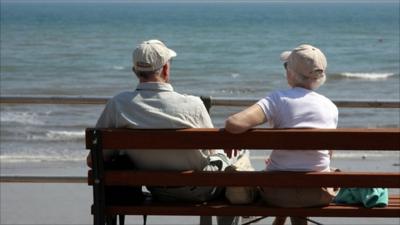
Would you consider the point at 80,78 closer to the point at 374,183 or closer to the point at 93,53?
the point at 93,53

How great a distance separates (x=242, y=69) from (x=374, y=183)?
2792cm

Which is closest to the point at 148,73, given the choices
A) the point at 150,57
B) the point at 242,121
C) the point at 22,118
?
the point at 150,57

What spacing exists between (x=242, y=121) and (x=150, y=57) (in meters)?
0.57

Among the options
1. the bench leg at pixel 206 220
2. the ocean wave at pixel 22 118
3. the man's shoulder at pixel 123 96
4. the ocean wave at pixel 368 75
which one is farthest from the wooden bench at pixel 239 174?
the ocean wave at pixel 368 75

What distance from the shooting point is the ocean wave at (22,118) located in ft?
52.4

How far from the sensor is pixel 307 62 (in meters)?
4.23

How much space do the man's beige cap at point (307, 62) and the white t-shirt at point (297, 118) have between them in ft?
0.31

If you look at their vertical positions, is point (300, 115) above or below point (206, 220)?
above

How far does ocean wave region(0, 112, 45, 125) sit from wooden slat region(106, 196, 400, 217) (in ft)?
38.9

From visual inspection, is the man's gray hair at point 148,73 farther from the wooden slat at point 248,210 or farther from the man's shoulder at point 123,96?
the wooden slat at point 248,210

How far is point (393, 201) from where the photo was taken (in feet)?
14.6

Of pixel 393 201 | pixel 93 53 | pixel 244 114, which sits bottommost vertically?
pixel 93 53

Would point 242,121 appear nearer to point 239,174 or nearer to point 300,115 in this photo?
point 239,174

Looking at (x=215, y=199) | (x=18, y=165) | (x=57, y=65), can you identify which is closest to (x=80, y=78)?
(x=57, y=65)
